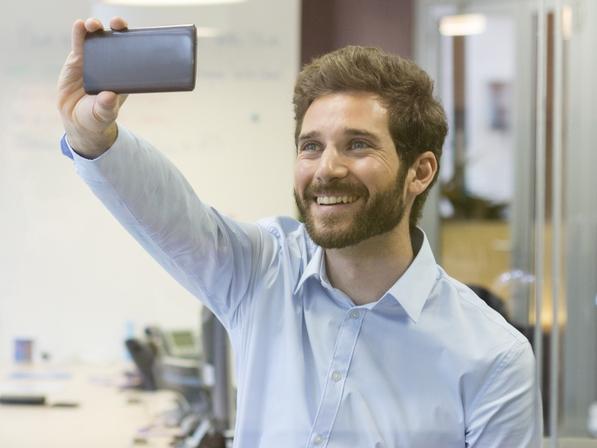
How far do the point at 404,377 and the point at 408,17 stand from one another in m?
0.79

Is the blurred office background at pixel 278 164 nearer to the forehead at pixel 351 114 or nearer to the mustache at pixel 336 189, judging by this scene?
the forehead at pixel 351 114

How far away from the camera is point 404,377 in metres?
1.58

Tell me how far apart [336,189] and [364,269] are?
0.15m

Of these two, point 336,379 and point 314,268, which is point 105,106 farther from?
point 336,379

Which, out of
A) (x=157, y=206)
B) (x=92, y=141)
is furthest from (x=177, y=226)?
(x=92, y=141)

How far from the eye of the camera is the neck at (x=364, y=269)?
1574 millimetres

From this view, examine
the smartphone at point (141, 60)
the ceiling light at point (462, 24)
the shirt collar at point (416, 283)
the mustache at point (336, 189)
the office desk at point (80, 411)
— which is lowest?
the office desk at point (80, 411)

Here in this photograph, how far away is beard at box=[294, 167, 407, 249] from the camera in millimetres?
1516

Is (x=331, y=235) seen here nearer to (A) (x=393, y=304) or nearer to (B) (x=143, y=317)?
(A) (x=393, y=304)

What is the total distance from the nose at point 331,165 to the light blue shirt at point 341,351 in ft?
0.49

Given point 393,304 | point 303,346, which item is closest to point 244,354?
point 303,346

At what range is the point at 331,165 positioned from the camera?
1526 mm

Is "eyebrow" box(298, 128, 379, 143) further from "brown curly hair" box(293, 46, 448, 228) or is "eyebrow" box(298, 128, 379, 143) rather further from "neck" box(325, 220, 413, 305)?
"neck" box(325, 220, 413, 305)

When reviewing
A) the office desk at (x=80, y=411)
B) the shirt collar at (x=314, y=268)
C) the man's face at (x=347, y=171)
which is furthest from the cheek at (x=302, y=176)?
the office desk at (x=80, y=411)
